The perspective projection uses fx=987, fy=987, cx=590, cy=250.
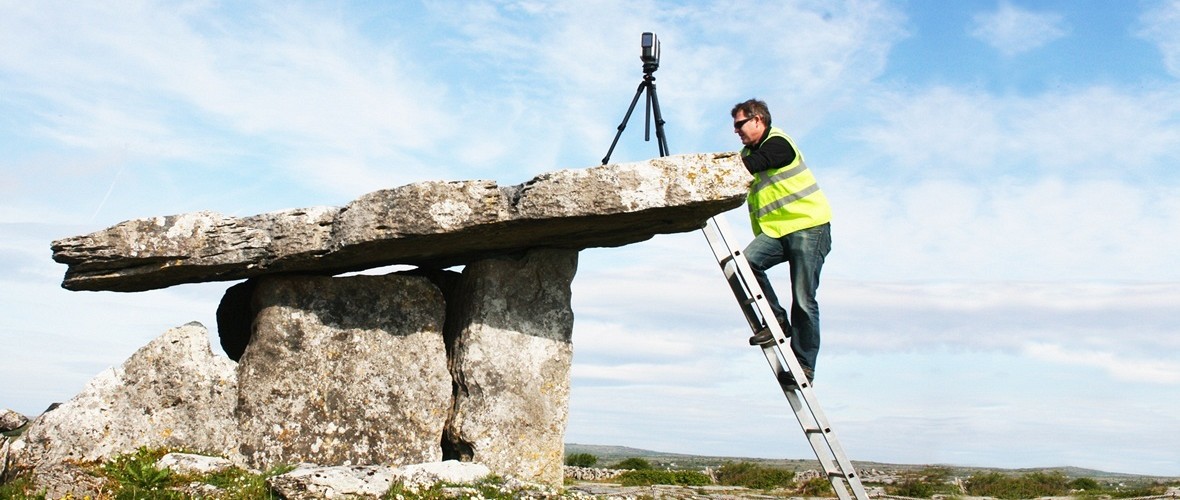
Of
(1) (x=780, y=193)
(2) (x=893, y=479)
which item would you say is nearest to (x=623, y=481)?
(2) (x=893, y=479)

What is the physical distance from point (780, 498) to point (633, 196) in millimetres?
6492

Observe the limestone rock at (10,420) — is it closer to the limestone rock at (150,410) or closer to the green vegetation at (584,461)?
the limestone rock at (150,410)

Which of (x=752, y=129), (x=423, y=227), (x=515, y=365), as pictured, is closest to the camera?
(x=423, y=227)

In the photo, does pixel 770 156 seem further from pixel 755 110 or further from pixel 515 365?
pixel 515 365

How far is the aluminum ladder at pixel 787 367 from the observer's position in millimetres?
8992

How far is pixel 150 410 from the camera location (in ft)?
32.9

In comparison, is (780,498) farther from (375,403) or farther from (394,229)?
(394,229)

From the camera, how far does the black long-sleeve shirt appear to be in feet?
29.9

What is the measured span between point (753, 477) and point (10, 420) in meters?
11.0

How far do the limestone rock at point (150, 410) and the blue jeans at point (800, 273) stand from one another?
5.48 metres

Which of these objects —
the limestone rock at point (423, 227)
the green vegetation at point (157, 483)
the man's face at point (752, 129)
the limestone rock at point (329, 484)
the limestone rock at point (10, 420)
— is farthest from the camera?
the limestone rock at point (10, 420)

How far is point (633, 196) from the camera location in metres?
8.66

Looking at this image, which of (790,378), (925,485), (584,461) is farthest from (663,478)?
(790,378)

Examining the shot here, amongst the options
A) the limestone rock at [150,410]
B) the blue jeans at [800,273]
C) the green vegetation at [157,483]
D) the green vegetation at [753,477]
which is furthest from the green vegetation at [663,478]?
the green vegetation at [157,483]
